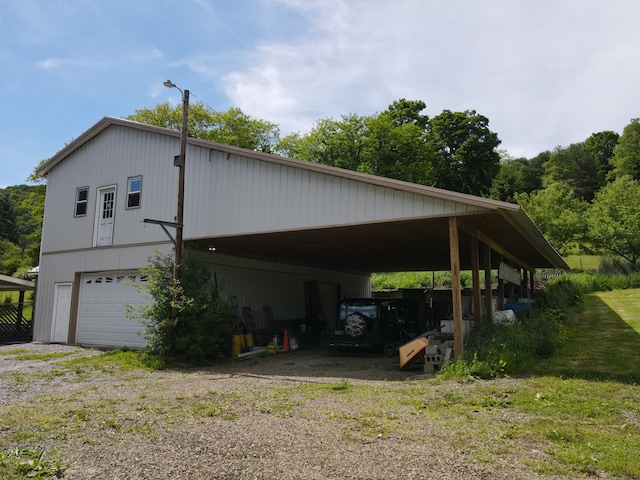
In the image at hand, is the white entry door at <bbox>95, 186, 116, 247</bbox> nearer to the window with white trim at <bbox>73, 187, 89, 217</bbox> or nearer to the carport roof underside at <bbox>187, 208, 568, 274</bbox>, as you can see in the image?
the window with white trim at <bbox>73, 187, 89, 217</bbox>

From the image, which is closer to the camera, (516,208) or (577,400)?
(577,400)

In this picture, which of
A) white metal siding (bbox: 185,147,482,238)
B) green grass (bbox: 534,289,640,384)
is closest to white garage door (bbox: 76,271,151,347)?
white metal siding (bbox: 185,147,482,238)

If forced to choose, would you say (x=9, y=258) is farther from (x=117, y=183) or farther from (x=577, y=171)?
(x=577, y=171)

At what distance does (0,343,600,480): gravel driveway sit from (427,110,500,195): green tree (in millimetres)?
40766

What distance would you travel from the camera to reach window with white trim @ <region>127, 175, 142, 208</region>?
48.3ft

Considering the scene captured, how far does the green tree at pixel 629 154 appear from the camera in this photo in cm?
5372

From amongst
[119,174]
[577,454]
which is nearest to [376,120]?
[119,174]

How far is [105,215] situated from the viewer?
15586 millimetres

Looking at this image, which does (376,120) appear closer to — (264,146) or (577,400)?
(264,146)

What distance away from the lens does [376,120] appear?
123 feet

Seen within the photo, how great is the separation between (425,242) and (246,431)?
10.6 m

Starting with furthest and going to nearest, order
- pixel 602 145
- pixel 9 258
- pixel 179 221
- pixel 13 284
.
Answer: pixel 602 145, pixel 9 258, pixel 13 284, pixel 179 221

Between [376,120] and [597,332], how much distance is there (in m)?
27.1

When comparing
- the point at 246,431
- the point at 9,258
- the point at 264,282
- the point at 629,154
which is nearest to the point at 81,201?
the point at 264,282
